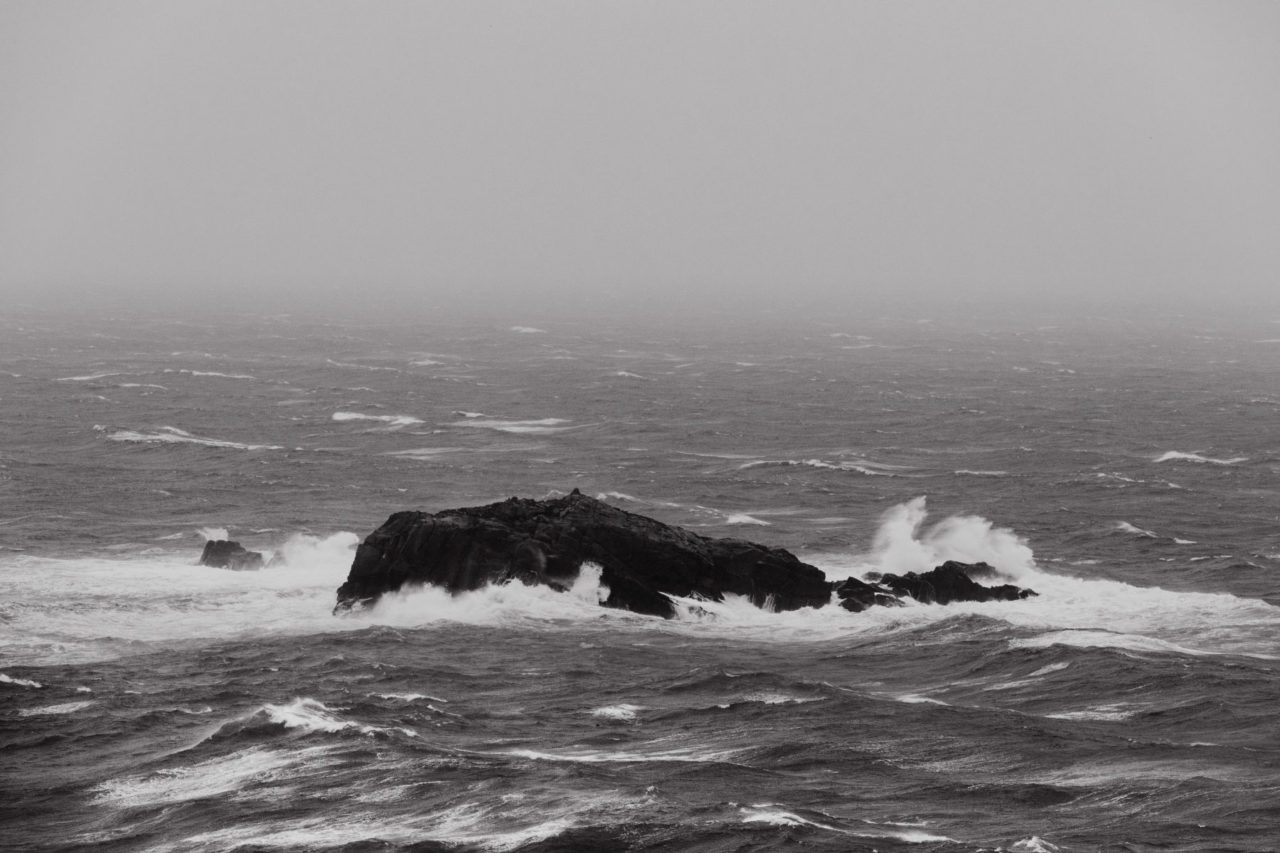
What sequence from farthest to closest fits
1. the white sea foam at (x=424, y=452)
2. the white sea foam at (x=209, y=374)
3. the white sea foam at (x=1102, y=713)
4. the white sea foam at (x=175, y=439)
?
the white sea foam at (x=209, y=374), the white sea foam at (x=175, y=439), the white sea foam at (x=424, y=452), the white sea foam at (x=1102, y=713)

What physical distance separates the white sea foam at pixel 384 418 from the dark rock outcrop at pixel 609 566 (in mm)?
54369

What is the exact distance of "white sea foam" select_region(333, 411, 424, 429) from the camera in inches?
4579

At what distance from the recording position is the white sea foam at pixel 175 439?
10325 centimetres

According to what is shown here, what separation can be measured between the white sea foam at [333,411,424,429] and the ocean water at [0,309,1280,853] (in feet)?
6.64

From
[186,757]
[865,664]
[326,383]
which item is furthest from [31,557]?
[326,383]

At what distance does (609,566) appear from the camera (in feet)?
199

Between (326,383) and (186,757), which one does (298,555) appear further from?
(326,383)

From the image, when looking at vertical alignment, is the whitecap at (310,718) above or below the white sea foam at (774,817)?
below

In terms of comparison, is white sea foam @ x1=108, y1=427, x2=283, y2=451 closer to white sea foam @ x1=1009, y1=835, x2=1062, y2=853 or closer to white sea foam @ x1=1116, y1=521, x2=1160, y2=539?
white sea foam @ x1=1116, y1=521, x2=1160, y2=539

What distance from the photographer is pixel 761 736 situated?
43.8 m

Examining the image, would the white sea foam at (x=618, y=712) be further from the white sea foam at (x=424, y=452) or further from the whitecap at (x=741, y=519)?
the white sea foam at (x=424, y=452)

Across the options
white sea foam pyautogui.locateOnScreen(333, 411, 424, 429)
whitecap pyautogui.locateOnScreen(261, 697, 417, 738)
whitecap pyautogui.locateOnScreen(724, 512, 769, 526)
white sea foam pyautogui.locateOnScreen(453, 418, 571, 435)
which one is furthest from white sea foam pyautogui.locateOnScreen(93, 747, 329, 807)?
white sea foam pyautogui.locateOnScreen(333, 411, 424, 429)

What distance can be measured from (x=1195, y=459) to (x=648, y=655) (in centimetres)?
5772

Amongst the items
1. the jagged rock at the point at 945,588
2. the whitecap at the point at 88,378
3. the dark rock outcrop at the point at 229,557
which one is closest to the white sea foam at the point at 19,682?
the dark rock outcrop at the point at 229,557
